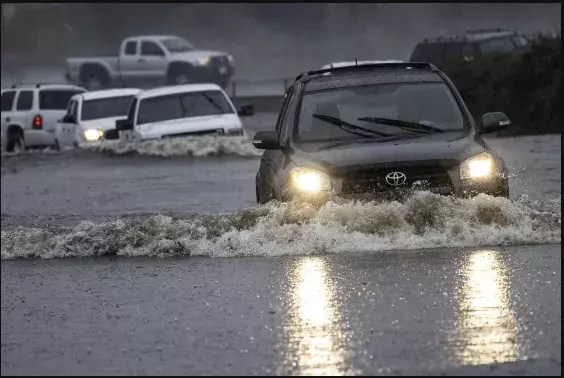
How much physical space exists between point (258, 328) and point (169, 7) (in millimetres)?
55431

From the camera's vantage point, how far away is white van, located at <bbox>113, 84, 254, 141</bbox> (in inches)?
1092

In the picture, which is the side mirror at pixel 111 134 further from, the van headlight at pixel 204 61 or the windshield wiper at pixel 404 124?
the van headlight at pixel 204 61

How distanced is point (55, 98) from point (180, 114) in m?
10.4

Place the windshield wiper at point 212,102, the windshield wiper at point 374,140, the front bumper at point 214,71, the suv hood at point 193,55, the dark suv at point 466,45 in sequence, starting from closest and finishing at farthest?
the windshield wiper at point 374,140 < the windshield wiper at point 212,102 < the dark suv at point 466,45 < the suv hood at point 193,55 < the front bumper at point 214,71

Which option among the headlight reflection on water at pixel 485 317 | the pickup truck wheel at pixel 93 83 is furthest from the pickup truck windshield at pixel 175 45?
the headlight reflection on water at pixel 485 317

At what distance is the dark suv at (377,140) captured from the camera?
12.3 metres

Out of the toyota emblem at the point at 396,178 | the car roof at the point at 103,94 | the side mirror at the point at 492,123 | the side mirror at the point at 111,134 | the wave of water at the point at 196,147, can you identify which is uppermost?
the side mirror at the point at 492,123

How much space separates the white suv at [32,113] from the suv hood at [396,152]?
24457mm

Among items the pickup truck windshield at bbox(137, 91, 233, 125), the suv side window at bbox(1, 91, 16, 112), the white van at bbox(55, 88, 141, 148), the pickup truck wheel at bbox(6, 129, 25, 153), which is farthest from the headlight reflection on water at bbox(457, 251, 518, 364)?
the suv side window at bbox(1, 91, 16, 112)

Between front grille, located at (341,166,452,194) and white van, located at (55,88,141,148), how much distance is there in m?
19.5

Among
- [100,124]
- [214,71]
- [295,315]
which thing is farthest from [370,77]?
[214,71]

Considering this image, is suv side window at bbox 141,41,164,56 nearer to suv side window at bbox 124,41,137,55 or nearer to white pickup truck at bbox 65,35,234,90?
white pickup truck at bbox 65,35,234,90

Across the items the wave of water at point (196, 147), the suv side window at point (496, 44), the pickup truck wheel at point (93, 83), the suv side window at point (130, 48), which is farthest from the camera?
the pickup truck wheel at point (93, 83)

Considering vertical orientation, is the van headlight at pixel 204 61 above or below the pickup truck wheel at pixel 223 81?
above
